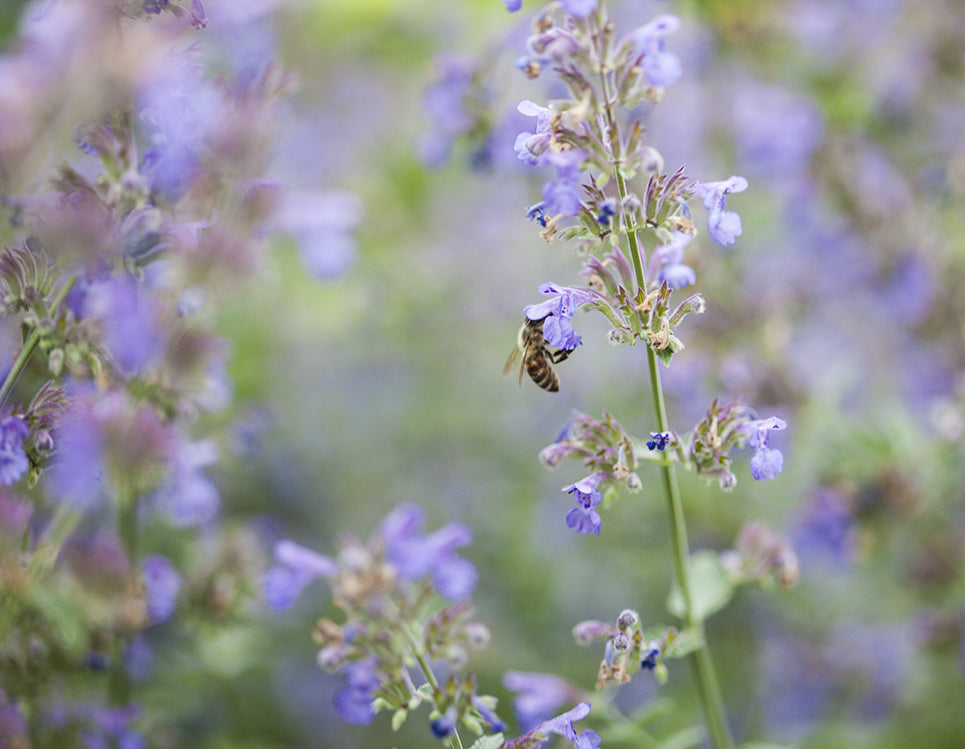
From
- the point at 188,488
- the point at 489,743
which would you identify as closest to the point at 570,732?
the point at 489,743

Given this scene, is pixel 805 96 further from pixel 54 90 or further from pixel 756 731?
pixel 54 90

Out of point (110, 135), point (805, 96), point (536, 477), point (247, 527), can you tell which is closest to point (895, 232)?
point (805, 96)

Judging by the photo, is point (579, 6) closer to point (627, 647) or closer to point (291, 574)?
point (627, 647)

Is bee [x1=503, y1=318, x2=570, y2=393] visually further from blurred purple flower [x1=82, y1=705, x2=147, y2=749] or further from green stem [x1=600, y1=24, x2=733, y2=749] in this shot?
blurred purple flower [x1=82, y1=705, x2=147, y2=749]

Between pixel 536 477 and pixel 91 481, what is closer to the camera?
pixel 91 481

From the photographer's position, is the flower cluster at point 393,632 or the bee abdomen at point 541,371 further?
the bee abdomen at point 541,371

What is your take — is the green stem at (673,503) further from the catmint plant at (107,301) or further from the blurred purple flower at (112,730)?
the blurred purple flower at (112,730)

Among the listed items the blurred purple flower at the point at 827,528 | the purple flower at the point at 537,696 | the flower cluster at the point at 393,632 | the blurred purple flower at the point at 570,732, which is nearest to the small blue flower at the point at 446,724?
the flower cluster at the point at 393,632
